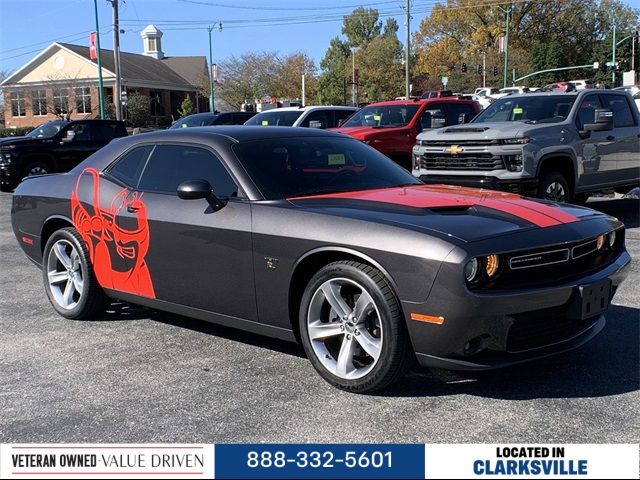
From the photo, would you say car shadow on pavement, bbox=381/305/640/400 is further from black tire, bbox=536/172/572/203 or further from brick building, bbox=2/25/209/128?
brick building, bbox=2/25/209/128

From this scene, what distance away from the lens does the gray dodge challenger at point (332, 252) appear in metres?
3.70

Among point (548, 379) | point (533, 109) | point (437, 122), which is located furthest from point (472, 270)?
point (437, 122)

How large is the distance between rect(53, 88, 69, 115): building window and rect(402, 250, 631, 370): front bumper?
5929cm

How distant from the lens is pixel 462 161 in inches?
391

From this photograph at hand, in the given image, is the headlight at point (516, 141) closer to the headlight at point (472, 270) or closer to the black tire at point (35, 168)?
the headlight at point (472, 270)

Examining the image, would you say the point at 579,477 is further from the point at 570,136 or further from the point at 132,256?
the point at 570,136

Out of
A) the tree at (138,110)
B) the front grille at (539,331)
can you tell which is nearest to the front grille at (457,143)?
the front grille at (539,331)

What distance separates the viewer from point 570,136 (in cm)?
984

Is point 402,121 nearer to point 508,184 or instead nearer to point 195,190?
point 508,184

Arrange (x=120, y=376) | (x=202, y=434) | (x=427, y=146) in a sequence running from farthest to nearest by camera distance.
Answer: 1. (x=427, y=146)
2. (x=120, y=376)
3. (x=202, y=434)

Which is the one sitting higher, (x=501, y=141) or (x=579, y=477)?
(x=501, y=141)

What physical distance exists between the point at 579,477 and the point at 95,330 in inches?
148

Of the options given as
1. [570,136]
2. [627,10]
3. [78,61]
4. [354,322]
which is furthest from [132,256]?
[627,10]

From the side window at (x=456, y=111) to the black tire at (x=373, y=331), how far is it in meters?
10.4
